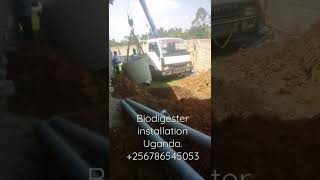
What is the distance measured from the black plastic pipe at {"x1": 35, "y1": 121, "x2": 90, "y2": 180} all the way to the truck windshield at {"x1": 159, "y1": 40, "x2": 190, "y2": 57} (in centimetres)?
66

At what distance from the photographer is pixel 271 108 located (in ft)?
9.64

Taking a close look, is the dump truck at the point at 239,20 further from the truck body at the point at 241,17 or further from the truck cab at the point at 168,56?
the truck cab at the point at 168,56

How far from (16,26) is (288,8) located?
1337mm

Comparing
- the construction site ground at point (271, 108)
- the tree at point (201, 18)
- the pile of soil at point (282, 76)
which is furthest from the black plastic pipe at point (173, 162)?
the tree at point (201, 18)

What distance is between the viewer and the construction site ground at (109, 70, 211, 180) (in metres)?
2.86

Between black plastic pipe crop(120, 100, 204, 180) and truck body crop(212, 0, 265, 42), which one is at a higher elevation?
truck body crop(212, 0, 265, 42)

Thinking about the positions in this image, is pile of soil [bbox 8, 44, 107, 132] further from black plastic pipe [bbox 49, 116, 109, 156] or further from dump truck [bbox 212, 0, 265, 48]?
dump truck [bbox 212, 0, 265, 48]

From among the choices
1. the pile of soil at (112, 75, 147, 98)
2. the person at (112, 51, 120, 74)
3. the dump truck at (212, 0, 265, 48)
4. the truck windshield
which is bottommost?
the pile of soil at (112, 75, 147, 98)

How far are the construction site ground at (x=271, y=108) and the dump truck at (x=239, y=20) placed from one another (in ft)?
0.27

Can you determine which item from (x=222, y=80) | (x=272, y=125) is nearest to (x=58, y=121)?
(x=222, y=80)

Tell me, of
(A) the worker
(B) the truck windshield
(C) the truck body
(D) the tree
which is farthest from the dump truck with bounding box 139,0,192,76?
(A) the worker

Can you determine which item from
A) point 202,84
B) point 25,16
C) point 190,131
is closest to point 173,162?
point 190,131

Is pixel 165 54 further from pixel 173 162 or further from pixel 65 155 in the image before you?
pixel 65 155

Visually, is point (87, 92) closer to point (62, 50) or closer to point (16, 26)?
point (62, 50)
